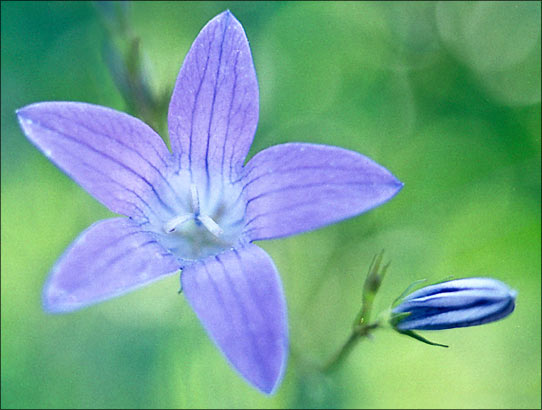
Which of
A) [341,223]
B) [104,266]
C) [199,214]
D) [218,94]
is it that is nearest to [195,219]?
[199,214]

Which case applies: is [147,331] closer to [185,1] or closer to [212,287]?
[212,287]

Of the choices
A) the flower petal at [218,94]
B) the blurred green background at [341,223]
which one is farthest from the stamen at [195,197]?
the blurred green background at [341,223]

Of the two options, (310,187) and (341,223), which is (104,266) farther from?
(341,223)

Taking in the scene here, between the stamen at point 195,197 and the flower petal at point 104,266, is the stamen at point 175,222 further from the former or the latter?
the flower petal at point 104,266

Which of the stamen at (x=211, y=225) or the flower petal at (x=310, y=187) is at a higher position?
the flower petal at (x=310, y=187)

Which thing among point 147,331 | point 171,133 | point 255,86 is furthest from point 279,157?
point 147,331

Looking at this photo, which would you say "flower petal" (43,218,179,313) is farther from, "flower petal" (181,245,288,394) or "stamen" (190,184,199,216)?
"stamen" (190,184,199,216)
